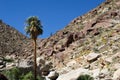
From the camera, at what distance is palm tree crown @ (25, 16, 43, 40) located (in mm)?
68812

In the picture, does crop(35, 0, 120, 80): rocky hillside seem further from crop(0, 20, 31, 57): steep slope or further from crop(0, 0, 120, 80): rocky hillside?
crop(0, 20, 31, 57): steep slope

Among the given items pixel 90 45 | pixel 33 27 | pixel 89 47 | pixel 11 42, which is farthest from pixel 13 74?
pixel 11 42

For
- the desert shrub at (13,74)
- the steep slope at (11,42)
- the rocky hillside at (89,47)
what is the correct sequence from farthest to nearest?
the steep slope at (11,42) → the desert shrub at (13,74) → the rocky hillside at (89,47)

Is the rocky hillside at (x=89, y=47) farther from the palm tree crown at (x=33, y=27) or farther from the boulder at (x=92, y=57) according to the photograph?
the palm tree crown at (x=33, y=27)

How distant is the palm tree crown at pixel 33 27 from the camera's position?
68812 mm

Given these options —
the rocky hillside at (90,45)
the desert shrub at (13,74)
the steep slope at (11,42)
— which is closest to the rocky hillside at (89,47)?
the rocky hillside at (90,45)

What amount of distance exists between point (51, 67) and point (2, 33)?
56862 mm

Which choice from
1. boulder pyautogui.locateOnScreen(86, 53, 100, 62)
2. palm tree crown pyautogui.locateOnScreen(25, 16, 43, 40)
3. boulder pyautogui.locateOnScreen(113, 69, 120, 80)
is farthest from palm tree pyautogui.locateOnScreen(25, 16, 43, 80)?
boulder pyautogui.locateOnScreen(113, 69, 120, 80)

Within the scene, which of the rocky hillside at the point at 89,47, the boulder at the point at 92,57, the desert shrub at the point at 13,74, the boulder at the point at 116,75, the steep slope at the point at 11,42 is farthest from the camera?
the steep slope at the point at 11,42

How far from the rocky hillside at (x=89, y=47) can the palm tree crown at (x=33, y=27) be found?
7.51 metres

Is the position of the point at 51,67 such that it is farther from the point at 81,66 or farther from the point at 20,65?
the point at 81,66

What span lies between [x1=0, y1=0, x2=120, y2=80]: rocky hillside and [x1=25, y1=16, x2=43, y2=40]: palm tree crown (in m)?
7.51

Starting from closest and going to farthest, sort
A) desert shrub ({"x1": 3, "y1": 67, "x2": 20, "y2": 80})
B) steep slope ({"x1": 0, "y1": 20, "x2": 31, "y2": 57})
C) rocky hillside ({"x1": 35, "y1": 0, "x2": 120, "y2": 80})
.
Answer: rocky hillside ({"x1": 35, "y1": 0, "x2": 120, "y2": 80})
desert shrub ({"x1": 3, "y1": 67, "x2": 20, "y2": 80})
steep slope ({"x1": 0, "y1": 20, "x2": 31, "y2": 57})

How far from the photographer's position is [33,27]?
69.2m
